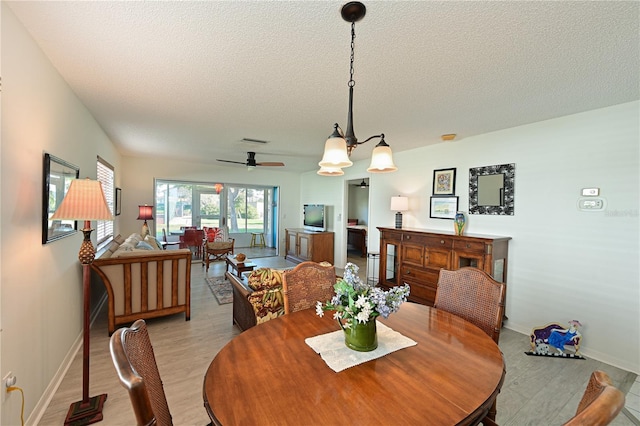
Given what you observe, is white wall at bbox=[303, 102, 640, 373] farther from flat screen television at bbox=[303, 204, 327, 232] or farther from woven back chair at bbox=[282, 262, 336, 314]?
flat screen television at bbox=[303, 204, 327, 232]

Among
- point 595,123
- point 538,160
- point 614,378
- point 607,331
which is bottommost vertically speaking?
point 614,378

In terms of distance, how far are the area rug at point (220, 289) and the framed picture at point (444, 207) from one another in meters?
3.33

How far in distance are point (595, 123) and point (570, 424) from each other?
3.32 meters

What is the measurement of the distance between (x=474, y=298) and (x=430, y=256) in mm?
1963

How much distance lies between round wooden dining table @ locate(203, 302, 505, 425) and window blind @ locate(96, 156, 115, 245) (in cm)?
364

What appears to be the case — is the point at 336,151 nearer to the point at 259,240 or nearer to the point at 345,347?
the point at 345,347

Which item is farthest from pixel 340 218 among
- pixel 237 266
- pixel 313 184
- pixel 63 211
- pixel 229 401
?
pixel 229 401

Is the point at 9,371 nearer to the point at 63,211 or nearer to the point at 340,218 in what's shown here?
the point at 63,211

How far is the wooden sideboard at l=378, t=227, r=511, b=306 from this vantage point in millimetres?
3186

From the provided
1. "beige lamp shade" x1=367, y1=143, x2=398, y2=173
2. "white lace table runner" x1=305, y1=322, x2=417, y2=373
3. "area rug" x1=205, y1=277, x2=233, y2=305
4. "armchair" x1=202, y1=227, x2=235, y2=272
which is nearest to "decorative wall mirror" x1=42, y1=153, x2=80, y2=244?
"white lace table runner" x1=305, y1=322, x2=417, y2=373

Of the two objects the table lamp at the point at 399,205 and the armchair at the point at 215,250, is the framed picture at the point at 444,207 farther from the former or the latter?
the armchair at the point at 215,250

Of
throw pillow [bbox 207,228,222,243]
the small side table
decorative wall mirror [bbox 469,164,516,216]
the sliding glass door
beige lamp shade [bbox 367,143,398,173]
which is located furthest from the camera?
the small side table

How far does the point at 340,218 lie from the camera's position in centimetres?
645

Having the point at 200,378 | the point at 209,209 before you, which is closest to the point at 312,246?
the point at 209,209
